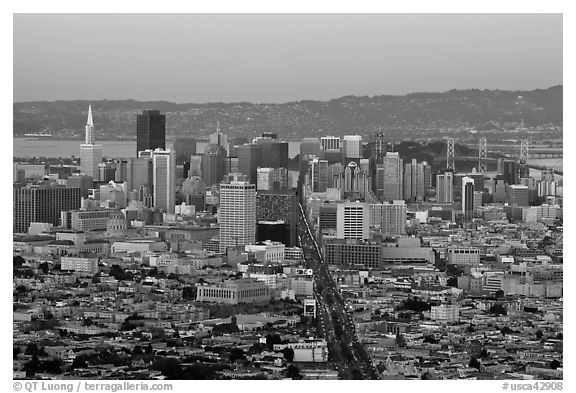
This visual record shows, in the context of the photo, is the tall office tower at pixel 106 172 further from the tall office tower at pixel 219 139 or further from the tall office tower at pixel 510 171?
the tall office tower at pixel 510 171

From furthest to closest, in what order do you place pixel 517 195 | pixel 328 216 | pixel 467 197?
pixel 467 197 < pixel 517 195 < pixel 328 216

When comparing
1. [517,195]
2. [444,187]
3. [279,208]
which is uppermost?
[444,187]

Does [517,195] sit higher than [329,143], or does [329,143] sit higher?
[329,143]

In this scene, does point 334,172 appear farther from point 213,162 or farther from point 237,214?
point 237,214

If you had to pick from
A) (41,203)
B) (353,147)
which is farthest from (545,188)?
(41,203)

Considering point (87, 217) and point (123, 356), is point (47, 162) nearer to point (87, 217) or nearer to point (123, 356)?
point (87, 217)

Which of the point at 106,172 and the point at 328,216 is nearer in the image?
the point at 328,216

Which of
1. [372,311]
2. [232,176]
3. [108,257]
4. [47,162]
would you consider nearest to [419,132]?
[232,176]
